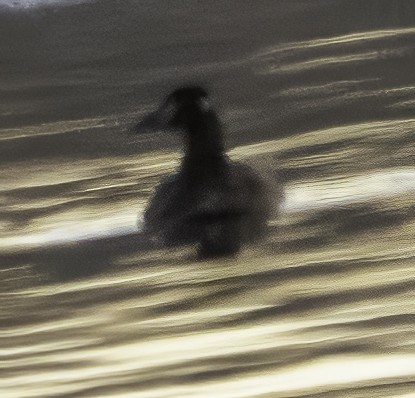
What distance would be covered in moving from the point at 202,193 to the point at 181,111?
4.3 inches

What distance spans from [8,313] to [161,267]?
0.22m

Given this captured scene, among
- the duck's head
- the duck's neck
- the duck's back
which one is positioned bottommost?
the duck's back

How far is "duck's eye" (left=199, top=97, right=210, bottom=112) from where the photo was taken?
708 mm

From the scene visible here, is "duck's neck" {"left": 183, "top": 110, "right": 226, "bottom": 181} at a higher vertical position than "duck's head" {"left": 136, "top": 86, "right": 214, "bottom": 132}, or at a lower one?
lower

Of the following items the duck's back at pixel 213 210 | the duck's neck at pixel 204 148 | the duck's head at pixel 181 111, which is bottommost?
the duck's back at pixel 213 210

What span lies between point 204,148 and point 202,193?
0.06 m

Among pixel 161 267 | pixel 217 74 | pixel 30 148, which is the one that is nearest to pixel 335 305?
pixel 161 267

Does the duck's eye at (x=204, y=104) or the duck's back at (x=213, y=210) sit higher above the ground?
the duck's eye at (x=204, y=104)

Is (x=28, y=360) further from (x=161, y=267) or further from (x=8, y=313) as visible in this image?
(x=161, y=267)

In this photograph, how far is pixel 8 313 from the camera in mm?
762

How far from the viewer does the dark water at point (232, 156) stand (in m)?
0.69

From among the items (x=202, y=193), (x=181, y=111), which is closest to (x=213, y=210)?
(x=202, y=193)

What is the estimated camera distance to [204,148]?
720 millimetres

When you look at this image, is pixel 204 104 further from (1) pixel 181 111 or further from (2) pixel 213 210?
(2) pixel 213 210
